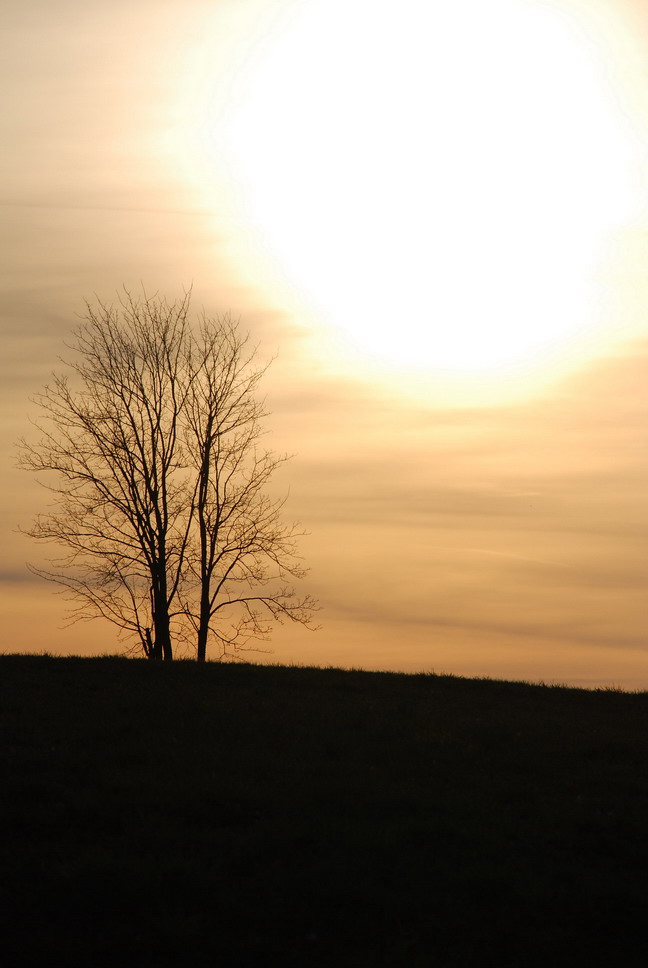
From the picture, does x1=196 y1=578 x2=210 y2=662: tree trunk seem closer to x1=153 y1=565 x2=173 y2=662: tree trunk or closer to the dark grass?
x1=153 y1=565 x2=173 y2=662: tree trunk

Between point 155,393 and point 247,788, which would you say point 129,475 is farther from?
point 247,788

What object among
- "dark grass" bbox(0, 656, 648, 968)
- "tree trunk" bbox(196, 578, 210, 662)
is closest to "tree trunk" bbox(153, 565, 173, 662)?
"tree trunk" bbox(196, 578, 210, 662)

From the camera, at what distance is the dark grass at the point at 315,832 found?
11031 mm

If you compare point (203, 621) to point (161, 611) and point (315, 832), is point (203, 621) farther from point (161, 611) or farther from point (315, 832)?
point (315, 832)

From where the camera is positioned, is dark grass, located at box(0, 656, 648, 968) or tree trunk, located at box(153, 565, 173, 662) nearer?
dark grass, located at box(0, 656, 648, 968)

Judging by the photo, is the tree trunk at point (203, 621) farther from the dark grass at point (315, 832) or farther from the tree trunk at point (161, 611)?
the dark grass at point (315, 832)

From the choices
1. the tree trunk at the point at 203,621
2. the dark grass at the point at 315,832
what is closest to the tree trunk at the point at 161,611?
the tree trunk at the point at 203,621

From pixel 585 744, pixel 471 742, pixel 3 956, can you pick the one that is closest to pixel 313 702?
pixel 471 742

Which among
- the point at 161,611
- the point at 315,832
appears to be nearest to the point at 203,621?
the point at 161,611

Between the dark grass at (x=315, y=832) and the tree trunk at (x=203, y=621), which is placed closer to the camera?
the dark grass at (x=315, y=832)

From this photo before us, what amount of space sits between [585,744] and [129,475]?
21.5 m

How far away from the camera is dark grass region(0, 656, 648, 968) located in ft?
36.2

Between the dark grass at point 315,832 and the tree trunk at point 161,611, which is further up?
the tree trunk at point 161,611

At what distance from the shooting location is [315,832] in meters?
14.0
